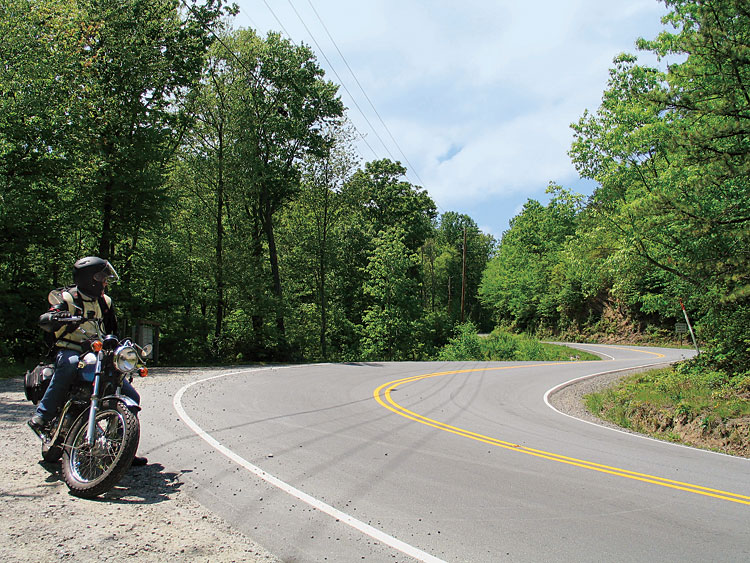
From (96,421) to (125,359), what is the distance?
0.62 meters

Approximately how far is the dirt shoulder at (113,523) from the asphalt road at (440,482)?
25 cm

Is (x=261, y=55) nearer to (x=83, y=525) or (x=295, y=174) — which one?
(x=295, y=174)

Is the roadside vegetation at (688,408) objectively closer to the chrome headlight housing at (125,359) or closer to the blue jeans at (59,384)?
the chrome headlight housing at (125,359)

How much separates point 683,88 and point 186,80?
69.0ft

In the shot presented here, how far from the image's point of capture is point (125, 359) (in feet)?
15.8

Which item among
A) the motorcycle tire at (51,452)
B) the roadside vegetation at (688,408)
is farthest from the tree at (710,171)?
the motorcycle tire at (51,452)

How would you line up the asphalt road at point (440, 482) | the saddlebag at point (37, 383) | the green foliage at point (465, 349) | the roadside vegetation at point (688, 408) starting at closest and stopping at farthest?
the asphalt road at point (440, 482), the saddlebag at point (37, 383), the roadside vegetation at point (688, 408), the green foliage at point (465, 349)

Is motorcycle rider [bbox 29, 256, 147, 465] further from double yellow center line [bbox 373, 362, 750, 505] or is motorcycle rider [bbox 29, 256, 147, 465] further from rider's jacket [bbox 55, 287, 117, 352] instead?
double yellow center line [bbox 373, 362, 750, 505]

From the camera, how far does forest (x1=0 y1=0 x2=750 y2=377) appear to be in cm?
1184


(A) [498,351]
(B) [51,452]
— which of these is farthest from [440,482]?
(A) [498,351]

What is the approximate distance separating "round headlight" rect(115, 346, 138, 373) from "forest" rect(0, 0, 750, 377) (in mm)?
11548

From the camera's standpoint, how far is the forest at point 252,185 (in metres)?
11.8

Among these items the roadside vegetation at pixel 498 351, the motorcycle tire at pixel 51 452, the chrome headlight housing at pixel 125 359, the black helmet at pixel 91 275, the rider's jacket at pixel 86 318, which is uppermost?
the black helmet at pixel 91 275

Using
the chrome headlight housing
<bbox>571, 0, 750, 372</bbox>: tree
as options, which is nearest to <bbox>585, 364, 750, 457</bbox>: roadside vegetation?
<bbox>571, 0, 750, 372</bbox>: tree
